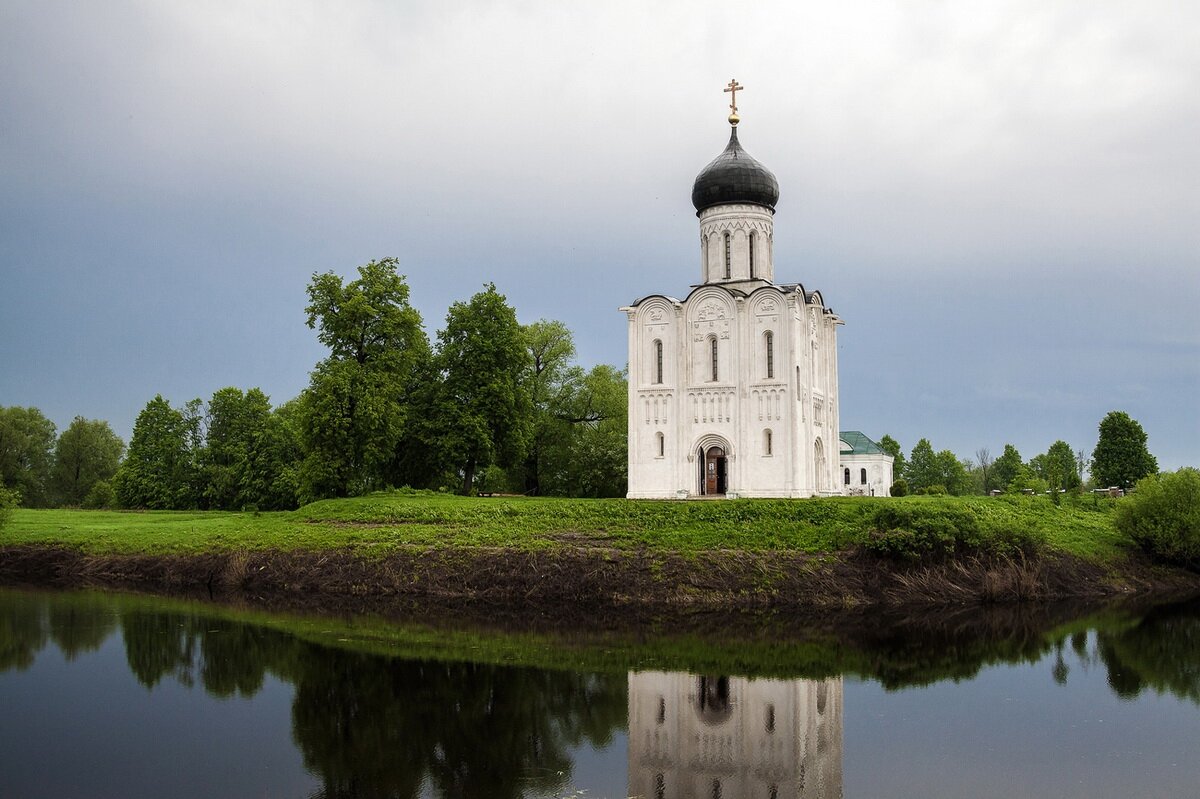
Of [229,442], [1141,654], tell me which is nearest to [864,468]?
[1141,654]

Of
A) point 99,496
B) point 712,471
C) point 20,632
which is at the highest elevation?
point 712,471

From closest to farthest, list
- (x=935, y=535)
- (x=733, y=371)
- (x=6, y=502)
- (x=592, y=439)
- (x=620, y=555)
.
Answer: (x=935, y=535) → (x=620, y=555) → (x=6, y=502) → (x=733, y=371) → (x=592, y=439)

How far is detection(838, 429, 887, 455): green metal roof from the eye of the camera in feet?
161

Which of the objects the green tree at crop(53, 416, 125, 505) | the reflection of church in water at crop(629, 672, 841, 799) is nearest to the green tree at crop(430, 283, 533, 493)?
the reflection of church in water at crop(629, 672, 841, 799)

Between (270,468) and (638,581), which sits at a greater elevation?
(270,468)

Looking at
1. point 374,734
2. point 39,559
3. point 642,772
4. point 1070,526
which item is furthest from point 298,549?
point 1070,526

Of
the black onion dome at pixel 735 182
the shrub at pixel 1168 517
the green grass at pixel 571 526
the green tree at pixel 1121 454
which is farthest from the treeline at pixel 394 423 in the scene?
the green tree at pixel 1121 454

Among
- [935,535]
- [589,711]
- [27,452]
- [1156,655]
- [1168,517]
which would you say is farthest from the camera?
[27,452]

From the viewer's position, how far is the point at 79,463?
61.5 m

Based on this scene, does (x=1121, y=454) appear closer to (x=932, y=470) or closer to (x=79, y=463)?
(x=932, y=470)

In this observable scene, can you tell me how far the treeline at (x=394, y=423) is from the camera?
36188mm

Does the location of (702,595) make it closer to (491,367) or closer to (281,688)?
(281,688)

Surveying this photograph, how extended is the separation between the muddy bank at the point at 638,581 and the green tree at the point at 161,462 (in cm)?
1798

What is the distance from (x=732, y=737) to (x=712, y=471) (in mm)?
22513
